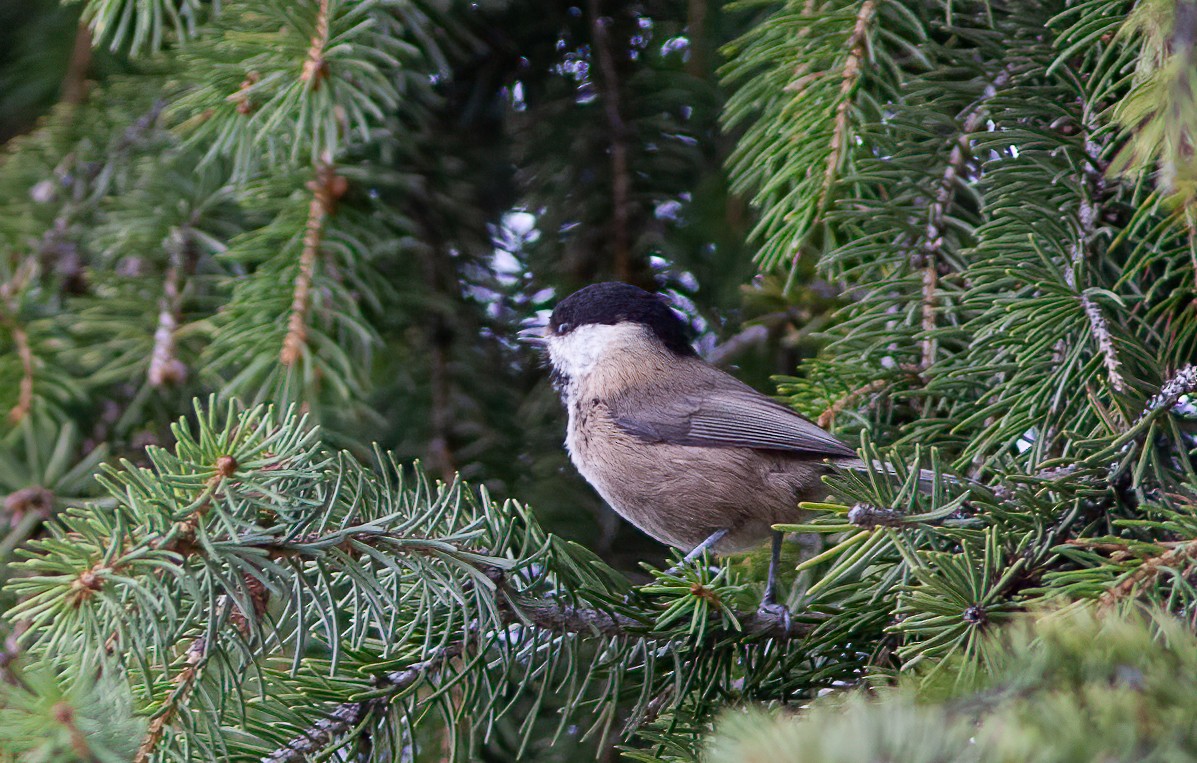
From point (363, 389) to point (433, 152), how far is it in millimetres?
774

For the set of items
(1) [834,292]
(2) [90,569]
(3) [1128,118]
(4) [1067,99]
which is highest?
(4) [1067,99]

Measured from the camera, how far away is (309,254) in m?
2.07

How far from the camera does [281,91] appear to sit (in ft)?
5.90

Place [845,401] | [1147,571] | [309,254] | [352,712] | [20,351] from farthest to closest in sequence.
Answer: [20,351]
[309,254]
[845,401]
[352,712]
[1147,571]

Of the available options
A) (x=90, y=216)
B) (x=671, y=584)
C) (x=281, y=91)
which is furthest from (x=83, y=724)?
(x=90, y=216)

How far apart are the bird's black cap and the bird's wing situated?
194 millimetres

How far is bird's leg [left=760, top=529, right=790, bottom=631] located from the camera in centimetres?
150

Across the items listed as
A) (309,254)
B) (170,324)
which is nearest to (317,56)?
(309,254)

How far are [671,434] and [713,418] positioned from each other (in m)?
0.11

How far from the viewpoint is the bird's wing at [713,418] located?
6.80 feet

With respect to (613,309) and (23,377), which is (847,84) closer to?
(613,309)

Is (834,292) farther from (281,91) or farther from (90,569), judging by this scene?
(90,569)

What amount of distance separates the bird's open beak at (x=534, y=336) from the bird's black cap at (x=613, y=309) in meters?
0.04

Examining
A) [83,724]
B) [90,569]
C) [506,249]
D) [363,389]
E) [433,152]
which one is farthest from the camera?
[506,249]
